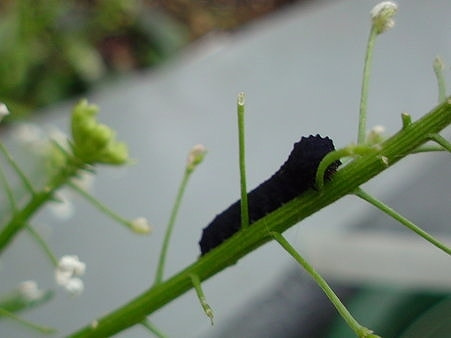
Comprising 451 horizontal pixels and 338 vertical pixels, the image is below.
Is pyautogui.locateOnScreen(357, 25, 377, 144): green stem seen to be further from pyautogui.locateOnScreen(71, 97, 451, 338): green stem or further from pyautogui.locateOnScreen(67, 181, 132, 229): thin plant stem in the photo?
pyautogui.locateOnScreen(67, 181, 132, 229): thin plant stem

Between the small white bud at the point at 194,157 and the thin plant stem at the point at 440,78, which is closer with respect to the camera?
the thin plant stem at the point at 440,78

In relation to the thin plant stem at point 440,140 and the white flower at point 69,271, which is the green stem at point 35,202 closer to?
the white flower at point 69,271

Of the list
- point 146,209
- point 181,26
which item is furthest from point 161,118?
point 181,26

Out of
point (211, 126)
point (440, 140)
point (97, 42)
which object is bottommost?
point (211, 126)

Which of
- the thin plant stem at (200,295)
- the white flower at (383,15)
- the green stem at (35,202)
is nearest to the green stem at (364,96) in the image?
the white flower at (383,15)

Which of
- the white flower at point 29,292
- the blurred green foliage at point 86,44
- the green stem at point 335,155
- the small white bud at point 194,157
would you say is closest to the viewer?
the green stem at point 335,155

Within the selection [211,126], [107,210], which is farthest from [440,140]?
[211,126]

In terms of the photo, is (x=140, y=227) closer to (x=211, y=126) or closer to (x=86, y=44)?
(x=211, y=126)
